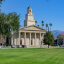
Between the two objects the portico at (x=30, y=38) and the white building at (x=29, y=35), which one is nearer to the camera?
the white building at (x=29, y=35)

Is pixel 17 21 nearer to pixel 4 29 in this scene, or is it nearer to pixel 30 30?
pixel 4 29

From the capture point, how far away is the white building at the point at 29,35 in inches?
3949

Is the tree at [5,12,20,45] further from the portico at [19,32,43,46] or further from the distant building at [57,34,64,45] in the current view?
the distant building at [57,34,64,45]

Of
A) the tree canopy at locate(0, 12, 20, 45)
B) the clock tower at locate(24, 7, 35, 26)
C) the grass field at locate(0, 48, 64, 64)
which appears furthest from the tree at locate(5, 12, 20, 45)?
the clock tower at locate(24, 7, 35, 26)

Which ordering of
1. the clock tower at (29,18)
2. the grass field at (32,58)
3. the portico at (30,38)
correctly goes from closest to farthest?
the grass field at (32,58), the portico at (30,38), the clock tower at (29,18)

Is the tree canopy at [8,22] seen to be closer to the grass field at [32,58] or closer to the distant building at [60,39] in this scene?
the grass field at [32,58]

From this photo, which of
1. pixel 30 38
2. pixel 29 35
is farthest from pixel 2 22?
pixel 29 35

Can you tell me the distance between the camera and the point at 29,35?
340 ft

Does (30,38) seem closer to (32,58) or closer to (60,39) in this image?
(60,39)

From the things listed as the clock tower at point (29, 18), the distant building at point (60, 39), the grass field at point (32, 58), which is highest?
the clock tower at point (29, 18)

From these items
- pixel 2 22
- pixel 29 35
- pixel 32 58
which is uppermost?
pixel 29 35

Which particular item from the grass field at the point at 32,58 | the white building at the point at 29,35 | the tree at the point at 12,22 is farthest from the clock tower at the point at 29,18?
the tree at the point at 12,22

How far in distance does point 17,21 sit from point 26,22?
278 ft

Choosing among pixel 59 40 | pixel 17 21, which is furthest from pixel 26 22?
pixel 17 21
